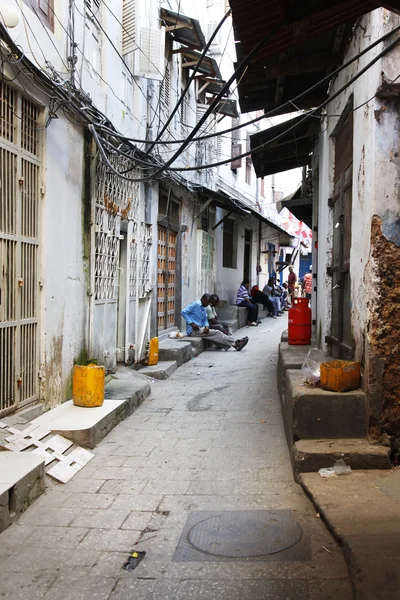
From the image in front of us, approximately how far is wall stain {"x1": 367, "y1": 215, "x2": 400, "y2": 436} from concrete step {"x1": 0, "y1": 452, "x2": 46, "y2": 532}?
9.31 feet

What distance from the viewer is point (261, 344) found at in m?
14.3

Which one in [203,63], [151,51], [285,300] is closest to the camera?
[151,51]

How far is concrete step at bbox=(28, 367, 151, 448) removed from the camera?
5.79m

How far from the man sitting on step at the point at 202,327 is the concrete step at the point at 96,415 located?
4.50 meters

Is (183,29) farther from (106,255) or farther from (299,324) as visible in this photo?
(299,324)

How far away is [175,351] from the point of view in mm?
10695

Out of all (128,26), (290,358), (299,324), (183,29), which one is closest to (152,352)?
(299,324)

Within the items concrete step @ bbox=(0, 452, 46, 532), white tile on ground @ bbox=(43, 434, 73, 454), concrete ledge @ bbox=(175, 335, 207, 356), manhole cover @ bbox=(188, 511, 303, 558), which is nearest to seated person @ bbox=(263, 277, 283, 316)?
concrete ledge @ bbox=(175, 335, 207, 356)

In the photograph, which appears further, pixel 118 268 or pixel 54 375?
pixel 118 268

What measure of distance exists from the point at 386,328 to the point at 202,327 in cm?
832

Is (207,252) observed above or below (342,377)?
above

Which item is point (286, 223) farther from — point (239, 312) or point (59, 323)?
point (59, 323)

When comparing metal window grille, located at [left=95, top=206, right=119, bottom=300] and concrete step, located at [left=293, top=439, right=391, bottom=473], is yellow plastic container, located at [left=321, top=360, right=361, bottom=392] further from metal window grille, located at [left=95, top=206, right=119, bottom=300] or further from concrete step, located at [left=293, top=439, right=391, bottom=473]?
metal window grille, located at [left=95, top=206, right=119, bottom=300]

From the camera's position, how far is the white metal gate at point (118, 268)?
8070 mm
